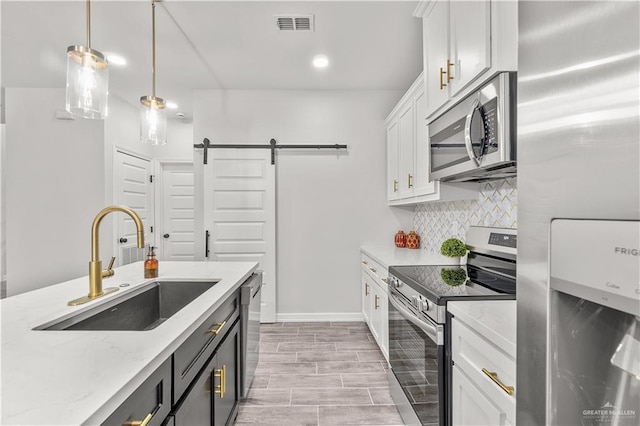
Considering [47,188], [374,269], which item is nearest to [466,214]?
[374,269]

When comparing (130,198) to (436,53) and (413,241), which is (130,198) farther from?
(436,53)

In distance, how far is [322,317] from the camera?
406 cm

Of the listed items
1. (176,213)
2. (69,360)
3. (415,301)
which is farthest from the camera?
(176,213)

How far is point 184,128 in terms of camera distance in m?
5.38

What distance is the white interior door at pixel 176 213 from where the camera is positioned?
539 centimetres

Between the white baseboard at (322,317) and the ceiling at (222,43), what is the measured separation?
108 inches

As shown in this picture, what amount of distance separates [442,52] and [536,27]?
1582 millimetres

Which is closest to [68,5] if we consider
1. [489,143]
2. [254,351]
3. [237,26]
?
[237,26]

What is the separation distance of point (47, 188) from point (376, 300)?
417 centimetres

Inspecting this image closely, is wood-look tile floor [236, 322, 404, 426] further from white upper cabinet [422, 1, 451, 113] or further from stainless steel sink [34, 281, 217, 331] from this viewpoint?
white upper cabinet [422, 1, 451, 113]

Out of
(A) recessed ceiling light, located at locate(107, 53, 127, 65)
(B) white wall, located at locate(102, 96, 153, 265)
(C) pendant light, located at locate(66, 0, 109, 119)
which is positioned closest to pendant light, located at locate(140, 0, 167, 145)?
(C) pendant light, located at locate(66, 0, 109, 119)

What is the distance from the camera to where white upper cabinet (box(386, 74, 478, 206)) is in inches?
96.3

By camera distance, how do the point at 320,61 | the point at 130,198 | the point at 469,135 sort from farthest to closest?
the point at 130,198 < the point at 320,61 < the point at 469,135

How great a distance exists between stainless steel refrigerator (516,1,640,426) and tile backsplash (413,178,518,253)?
118cm
